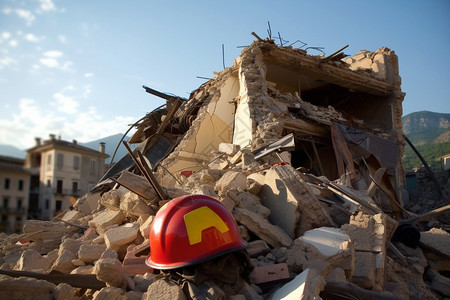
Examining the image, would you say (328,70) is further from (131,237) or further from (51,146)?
(51,146)

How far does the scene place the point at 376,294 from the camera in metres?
3.02

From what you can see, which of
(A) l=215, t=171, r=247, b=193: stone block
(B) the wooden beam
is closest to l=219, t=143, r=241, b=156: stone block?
(A) l=215, t=171, r=247, b=193: stone block

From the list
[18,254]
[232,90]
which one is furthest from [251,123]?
[18,254]

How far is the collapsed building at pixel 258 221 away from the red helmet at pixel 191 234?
0.14 m

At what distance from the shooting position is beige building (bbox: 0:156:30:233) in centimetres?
149

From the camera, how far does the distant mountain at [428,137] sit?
69.7 ft

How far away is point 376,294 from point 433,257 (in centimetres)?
248

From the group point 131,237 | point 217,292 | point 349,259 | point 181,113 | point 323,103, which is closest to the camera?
point 217,292

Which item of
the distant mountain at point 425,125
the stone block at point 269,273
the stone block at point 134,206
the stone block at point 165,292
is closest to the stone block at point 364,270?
the stone block at point 269,273

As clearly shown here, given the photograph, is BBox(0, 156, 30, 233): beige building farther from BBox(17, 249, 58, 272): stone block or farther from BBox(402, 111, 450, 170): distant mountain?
BBox(402, 111, 450, 170): distant mountain

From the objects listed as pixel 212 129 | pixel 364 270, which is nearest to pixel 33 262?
pixel 364 270

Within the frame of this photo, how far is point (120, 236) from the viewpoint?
3.80m

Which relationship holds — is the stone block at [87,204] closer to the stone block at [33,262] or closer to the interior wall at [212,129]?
the interior wall at [212,129]

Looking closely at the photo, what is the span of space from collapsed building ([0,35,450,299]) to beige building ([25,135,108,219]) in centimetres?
74
